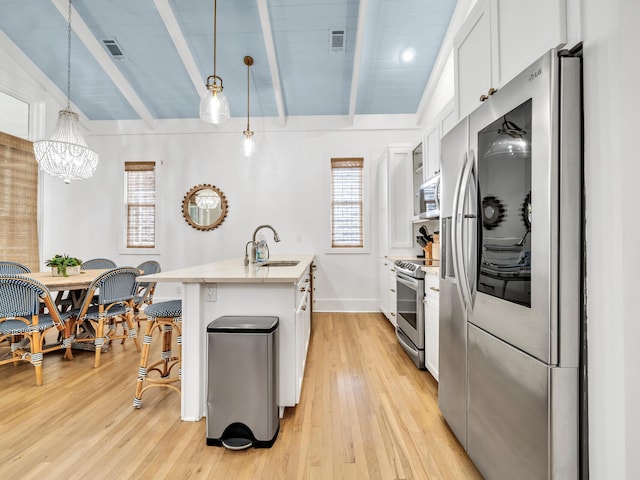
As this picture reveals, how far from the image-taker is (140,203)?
5.25m

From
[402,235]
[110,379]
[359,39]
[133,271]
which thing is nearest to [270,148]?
[359,39]

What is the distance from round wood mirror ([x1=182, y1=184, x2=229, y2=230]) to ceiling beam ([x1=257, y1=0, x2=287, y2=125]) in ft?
5.51

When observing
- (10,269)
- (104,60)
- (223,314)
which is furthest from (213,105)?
(10,269)

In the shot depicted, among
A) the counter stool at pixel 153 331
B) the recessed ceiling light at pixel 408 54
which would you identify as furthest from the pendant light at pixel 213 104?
the recessed ceiling light at pixel 408 54

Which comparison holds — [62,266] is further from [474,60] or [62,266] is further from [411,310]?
[474,60]

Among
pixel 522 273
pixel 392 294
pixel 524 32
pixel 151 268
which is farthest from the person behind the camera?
pixel 151 268

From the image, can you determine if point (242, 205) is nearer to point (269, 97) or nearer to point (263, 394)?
point (269, 97)

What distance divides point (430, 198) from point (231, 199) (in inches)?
130

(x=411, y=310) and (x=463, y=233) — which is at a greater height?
(x=463, y=233)

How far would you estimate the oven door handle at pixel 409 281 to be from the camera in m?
2.71

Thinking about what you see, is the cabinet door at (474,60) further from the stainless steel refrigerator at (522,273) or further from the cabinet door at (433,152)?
the cabinet door at (433,152)

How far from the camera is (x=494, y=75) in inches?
58.8

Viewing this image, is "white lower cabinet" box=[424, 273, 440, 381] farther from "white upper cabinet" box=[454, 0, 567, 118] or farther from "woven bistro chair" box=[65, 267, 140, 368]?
"woven bistro chair" box=[65, 267, 140, 368]

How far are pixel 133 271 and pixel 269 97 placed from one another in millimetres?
A: 3140
